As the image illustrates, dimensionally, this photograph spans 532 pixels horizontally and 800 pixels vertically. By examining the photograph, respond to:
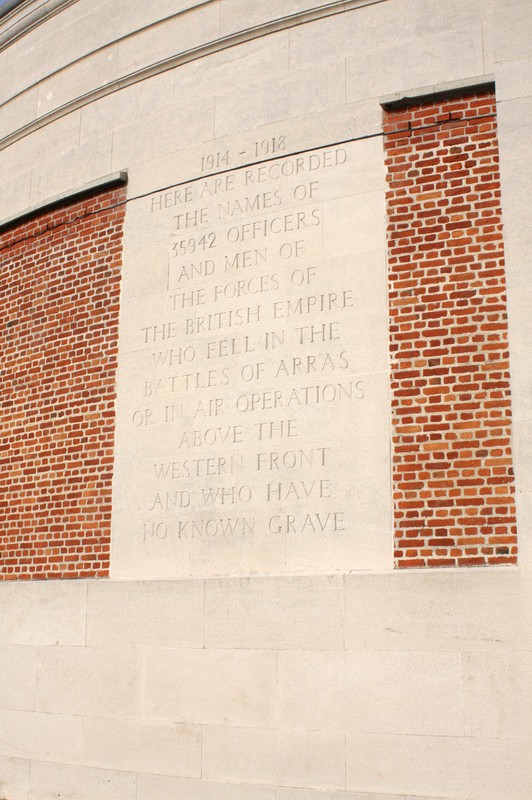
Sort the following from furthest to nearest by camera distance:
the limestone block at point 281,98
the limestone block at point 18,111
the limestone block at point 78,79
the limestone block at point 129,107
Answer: the limestone block at point 18,111 → the limestone block at point 78,79 → the limestone block at point 129,107 → the limestone block at point 281,98

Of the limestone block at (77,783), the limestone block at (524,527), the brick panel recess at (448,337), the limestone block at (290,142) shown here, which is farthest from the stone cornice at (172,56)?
the limestone block at (77,783)

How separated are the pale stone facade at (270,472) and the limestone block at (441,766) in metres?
0.02

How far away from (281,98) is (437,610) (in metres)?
5.00

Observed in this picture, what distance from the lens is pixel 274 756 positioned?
758 centimetres

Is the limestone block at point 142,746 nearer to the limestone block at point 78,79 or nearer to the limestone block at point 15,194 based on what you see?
the limestone block at point 15,194

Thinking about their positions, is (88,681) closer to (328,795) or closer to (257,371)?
(328,795)

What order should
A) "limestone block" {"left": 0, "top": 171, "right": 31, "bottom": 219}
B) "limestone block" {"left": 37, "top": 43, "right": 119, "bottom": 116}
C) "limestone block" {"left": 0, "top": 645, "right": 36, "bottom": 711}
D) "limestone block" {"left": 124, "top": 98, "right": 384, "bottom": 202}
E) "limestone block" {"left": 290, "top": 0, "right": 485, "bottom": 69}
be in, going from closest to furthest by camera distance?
1. "limestone block" {"left": 290, "top": 0, "right": 485, "bottom": 69}
2. "limestone block" {"left": 124, "top": 98, "right": 384, "bottom": 202}
3. "limestone block" {"left": 0, "top": 645, "right": 36, "bottom": 711}
4. "limestone block" {"left": 37, "top": 43, "right": 119, "bottom": 116}
5. "limestone block" {"left": 0, "top": 171, "right": 31, "bottom": 219}

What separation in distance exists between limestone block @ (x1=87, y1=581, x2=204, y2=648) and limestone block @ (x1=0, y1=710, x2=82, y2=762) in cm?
83

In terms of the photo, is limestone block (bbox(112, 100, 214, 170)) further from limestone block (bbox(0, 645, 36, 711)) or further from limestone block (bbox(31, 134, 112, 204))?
limestone block (bbox(0, 645, 36, 711))

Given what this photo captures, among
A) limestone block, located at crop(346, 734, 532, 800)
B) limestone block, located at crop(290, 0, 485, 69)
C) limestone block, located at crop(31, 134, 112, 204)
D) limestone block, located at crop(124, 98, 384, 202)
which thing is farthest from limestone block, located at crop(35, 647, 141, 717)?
limestone block, located at crop(290, 0, 485, 69)

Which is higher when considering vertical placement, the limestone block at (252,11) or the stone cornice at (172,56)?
the limestone block at (252,11)

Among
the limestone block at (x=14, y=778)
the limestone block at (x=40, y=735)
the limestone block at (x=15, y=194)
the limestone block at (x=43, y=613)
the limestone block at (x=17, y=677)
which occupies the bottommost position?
the limestone block at (x=14, y=778)

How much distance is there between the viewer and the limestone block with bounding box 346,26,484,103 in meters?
8.18

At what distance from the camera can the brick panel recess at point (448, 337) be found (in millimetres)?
7363
